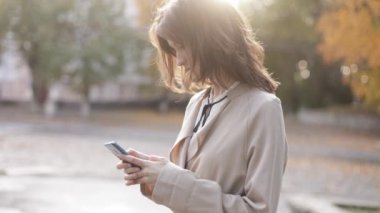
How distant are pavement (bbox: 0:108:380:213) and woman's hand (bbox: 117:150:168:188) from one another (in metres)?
5.62

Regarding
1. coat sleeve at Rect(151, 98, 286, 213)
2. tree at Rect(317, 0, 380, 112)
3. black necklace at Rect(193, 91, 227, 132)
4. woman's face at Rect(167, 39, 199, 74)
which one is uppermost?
woman's face at Rect(167, 39, 199, 74)

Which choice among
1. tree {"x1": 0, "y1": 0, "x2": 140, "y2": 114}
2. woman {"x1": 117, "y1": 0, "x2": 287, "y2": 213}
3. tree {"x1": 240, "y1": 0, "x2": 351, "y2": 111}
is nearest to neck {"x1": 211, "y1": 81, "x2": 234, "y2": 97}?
woman {"x1": 117, "y1": 0, "x2": 287, "y2": 213}

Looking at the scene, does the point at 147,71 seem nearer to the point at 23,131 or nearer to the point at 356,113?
the point at 356,113

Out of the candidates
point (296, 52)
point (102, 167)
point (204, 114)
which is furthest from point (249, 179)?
point (296, 52)

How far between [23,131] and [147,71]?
1334 cm

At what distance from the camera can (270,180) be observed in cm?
171

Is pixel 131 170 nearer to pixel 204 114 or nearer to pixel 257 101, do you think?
pixel 204 114

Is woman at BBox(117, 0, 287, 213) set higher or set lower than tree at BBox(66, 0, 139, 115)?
higher

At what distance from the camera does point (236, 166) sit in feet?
5.74

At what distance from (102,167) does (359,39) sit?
10223 mm

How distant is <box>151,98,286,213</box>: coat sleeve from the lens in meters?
1.71

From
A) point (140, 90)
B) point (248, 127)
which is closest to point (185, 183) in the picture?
point (248, 127)

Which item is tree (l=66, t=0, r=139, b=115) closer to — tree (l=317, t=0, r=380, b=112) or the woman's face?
tree (l=317, t=0, r=380, b=112)

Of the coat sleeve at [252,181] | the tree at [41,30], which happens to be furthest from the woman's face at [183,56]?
the tree at [41,30]
